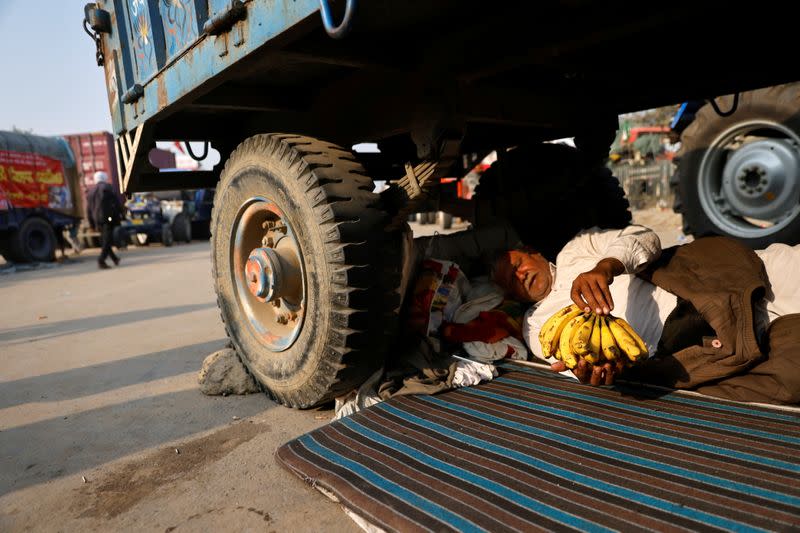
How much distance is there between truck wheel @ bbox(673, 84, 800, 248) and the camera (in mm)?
4305

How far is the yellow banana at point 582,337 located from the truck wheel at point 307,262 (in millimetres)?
805

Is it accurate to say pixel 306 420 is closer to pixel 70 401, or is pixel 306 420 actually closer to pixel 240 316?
pixel 240 316

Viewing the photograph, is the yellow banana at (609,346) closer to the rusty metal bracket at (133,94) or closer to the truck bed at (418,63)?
the truck bed at (418,63)

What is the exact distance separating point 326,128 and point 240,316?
123cm

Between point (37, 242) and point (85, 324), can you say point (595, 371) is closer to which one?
point (85, 324)

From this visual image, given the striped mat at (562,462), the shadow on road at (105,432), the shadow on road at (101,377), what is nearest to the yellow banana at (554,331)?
the striped mat at (562,462)

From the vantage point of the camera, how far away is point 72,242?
1686 cm

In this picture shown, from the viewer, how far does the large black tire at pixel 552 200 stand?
4230 mm

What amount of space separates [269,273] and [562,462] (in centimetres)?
158

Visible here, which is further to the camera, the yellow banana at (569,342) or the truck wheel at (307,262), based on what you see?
the truck wheel at (307,262)

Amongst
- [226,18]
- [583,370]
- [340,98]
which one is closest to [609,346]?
[583,370]

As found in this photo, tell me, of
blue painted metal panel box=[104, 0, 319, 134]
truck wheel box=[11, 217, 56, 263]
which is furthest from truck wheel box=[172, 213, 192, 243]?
blue painted metal panel box=[104, 0, 319, 134]

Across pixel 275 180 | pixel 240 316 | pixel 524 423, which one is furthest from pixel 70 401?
pixel 524 423

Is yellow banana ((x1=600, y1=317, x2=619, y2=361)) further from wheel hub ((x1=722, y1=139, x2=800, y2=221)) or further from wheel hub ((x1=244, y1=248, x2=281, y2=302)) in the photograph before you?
wheel hub ((x1=722, y1=139, x2=800, y2=221))
